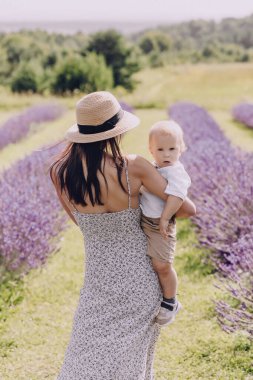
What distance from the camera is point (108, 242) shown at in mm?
2260

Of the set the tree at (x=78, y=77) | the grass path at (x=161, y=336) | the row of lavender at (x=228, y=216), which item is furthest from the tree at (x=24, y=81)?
the grass path at (x=161, y=336)

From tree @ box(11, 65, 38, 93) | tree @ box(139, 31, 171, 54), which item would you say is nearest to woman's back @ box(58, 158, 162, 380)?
tree @ box(11, 65, 38, 93)

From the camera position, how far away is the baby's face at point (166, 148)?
222 cm

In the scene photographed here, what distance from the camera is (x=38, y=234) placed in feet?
13.9

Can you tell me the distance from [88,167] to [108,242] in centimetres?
37

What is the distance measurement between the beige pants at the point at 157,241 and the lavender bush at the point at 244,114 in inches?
533

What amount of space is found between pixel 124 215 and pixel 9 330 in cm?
204

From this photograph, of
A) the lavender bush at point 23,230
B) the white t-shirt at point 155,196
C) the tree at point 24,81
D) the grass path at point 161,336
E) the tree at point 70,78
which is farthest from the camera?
the tree at point 24,81

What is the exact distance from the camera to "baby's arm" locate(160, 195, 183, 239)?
2.12m

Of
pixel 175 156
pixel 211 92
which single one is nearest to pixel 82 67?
pixel 211 92

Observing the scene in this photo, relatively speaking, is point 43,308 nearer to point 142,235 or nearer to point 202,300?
point 202,300

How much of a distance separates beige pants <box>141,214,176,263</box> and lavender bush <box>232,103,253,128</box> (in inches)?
533

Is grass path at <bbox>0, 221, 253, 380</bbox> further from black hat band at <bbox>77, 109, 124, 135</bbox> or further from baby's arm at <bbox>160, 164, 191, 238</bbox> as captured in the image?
black hat band at <bbox>77, 109, 124, 135</bbox>

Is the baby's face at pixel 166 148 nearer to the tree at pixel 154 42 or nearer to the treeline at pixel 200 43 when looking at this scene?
the treeline at pixel 200 43
